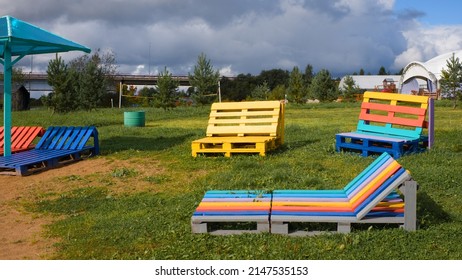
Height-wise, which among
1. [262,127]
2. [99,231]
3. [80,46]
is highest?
[80,46]

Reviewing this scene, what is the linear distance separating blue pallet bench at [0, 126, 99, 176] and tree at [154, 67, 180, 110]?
18036 mm

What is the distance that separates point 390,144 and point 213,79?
23563 mm

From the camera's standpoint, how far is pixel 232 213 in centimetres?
545

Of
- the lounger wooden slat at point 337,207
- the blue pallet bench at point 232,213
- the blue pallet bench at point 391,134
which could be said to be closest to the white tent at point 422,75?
the blue pallet bench at point 391,134

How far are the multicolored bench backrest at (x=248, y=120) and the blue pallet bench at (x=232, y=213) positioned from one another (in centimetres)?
586

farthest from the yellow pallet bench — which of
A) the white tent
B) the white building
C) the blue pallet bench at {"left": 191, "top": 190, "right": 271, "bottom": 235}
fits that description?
the white tent

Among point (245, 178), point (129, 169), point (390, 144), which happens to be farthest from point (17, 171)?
point (390, 144)

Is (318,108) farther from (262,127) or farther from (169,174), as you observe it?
(169,174)

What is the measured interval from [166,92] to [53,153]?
19.7 meters

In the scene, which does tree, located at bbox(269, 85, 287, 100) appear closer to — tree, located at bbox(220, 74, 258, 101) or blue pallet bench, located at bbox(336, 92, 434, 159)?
tree, located at bbox(220, 74, 258, 101)

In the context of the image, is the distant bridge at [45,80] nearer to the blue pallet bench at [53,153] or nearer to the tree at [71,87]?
the tree at [71,87]

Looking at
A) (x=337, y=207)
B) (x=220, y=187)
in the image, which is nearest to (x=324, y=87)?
(x=220, y=187)

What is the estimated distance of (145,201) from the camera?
7199 millimetres

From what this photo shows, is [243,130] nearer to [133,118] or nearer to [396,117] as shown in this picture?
[396,117]
